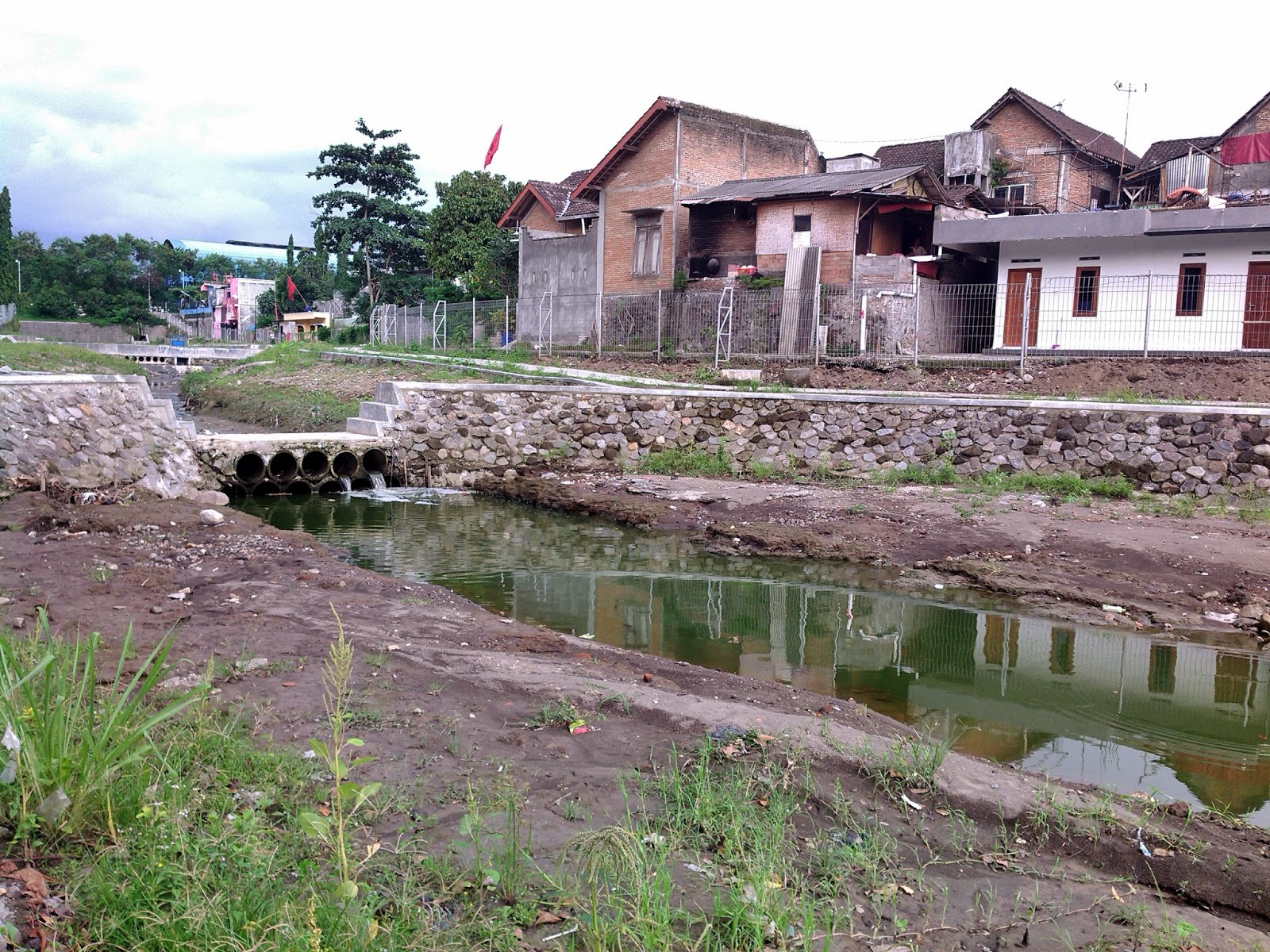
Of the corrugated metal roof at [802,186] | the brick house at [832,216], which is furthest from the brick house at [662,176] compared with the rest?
the brick house at [832,216]

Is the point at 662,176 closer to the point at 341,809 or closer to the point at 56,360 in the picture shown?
the point at 56,360

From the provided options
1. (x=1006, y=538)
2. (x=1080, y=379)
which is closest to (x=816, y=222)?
(x=1080, y=379)

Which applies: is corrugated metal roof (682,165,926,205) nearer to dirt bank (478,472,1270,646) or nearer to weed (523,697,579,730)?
dirt bank (478,472,1270,646)

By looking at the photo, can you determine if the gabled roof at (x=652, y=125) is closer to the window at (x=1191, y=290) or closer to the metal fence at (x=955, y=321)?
the metal fence at (x=955, y=321)

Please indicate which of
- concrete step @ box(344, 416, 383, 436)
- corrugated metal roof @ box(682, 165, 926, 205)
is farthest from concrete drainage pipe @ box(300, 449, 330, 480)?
corrugated metal roof @ box(682, 165, 926, 205)

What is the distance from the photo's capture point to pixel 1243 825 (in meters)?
5.59

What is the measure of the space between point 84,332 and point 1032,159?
188 feet

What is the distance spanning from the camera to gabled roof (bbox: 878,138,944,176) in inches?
1518

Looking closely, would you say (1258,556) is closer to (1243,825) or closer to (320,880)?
(1243,825)

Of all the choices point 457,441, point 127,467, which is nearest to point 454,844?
point 127,467

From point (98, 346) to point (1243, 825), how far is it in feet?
192

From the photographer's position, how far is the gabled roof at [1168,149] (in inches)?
1465

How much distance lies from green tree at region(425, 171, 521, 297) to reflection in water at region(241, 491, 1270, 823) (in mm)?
27537

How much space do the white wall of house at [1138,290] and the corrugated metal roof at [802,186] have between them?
396 centimetres
